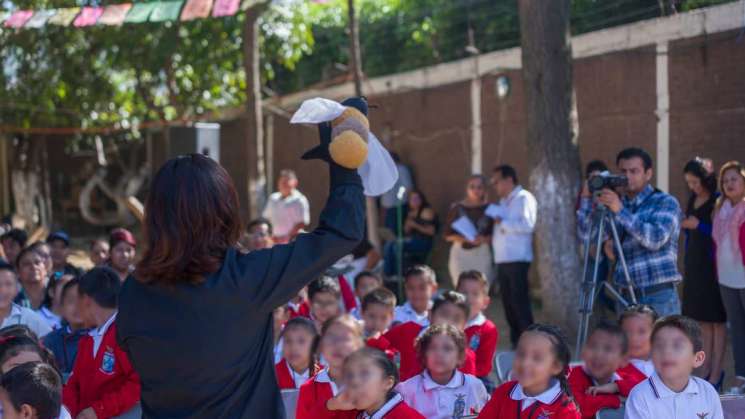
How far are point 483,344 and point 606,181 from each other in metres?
1.20

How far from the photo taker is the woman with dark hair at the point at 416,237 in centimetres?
1082

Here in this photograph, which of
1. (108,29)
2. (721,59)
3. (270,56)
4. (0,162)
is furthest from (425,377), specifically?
(0,162)

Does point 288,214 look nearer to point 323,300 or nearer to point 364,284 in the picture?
point 364,284

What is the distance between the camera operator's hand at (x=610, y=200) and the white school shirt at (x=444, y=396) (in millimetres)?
1607

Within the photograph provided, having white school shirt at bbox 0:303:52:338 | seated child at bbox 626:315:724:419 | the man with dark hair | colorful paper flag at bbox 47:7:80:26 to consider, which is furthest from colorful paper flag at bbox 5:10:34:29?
seated child at bbox 626:315:724:419

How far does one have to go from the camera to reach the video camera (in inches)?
224

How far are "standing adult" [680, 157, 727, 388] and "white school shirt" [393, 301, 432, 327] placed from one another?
190 centimetres

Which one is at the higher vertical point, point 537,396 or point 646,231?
point 646,231

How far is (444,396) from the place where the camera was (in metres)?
4.46

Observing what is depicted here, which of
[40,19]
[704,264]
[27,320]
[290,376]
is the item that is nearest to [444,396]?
[290,376]

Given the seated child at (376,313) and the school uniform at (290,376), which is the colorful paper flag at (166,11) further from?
the school uniform at (290,376)

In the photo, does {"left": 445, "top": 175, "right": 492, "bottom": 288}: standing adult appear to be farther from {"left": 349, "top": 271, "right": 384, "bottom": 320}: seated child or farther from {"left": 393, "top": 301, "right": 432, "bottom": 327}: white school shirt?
{"left": 393, "top": 301, "right": 432, "bottom": 327}: white school shirt

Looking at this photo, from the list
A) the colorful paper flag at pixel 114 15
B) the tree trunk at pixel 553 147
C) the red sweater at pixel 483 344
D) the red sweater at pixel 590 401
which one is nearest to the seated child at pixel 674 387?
the red sweater at pixel 590 401

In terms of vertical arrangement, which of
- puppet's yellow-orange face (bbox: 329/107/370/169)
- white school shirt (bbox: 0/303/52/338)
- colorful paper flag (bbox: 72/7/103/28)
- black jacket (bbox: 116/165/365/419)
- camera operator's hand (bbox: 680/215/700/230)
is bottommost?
white school shirt (bbox: 0/303/52/338)
